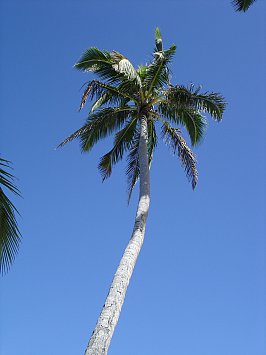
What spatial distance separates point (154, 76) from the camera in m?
14.9

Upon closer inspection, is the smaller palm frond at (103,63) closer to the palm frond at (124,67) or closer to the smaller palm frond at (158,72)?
the palm frond at (124,67)

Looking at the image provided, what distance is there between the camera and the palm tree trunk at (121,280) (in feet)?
26.1

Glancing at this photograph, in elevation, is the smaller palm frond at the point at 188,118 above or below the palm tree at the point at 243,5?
below

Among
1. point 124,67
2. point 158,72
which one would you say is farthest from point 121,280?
point 158,72

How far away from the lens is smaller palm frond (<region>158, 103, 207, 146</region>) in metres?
15.5

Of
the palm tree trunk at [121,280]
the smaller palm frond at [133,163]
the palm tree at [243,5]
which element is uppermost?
the palm tree at [243,5]

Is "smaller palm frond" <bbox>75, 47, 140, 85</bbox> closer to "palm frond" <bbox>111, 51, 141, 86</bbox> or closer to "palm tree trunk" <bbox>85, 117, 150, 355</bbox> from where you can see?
"palm frond" <bbox>111, 51, 141, 86</bbox>

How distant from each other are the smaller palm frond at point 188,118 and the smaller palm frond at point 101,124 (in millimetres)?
1128

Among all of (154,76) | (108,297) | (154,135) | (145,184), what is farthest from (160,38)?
(108,297)

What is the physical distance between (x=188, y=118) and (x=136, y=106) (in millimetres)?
1874

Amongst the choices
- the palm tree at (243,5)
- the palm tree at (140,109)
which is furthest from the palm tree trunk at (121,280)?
the palm tree at (243,5)

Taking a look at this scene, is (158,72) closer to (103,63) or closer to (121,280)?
(103,63)

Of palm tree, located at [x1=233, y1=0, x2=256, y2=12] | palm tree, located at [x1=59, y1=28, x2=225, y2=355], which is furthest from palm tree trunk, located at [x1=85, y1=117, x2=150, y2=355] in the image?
palm tree, located at [x1=233, y1=0, x2=256, y2=12]

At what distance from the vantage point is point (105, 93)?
15.5m
